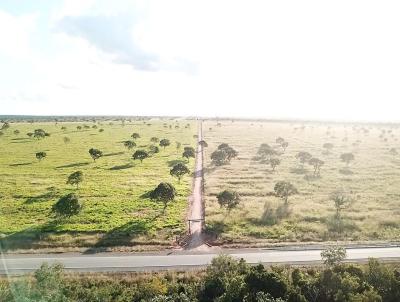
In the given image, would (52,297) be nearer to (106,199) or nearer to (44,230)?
(44,230)

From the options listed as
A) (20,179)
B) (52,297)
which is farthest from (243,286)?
(20,179)

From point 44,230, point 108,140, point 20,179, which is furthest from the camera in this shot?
point 108,140

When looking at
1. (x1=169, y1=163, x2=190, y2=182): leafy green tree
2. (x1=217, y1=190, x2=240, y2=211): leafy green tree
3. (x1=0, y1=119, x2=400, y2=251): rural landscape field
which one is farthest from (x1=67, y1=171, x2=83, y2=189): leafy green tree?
(x1=217, y1=190, x2=240, y2=211): leafy green tree

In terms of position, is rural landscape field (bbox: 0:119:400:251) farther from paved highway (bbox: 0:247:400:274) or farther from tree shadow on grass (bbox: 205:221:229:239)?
paved highway (bbox: 0:247:400:274)

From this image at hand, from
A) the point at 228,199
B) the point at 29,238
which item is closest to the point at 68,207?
the point at 29,238

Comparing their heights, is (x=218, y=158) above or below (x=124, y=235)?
above

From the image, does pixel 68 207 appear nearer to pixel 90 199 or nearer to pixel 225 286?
pixel 90 199

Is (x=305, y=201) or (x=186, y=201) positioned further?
(x=305, y=201)

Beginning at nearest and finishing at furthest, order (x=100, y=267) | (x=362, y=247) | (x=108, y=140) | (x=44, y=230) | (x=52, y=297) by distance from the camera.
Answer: (x=52, y=297)
(x=100, y=267)
(x=362, y=247)
(x=44, y=230)
(x=108, y=140)
